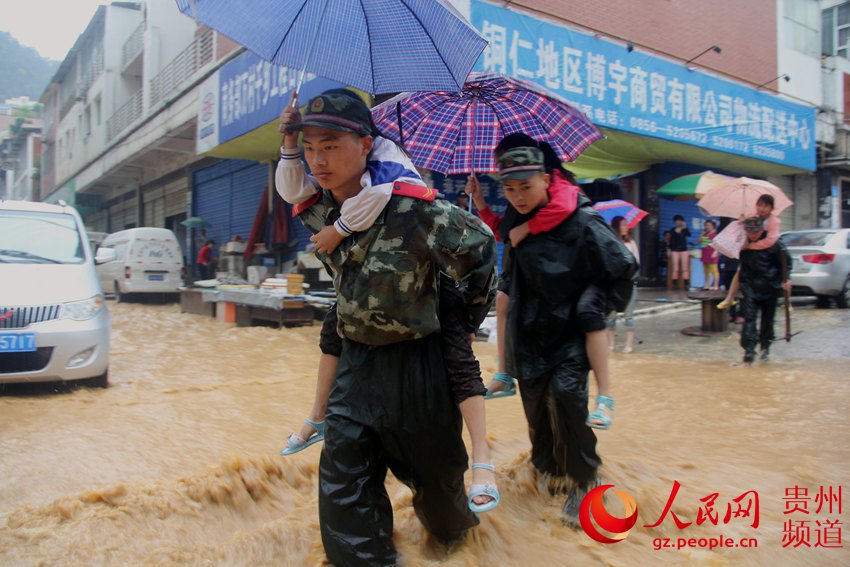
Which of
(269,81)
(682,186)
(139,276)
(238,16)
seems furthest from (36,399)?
(682,186)

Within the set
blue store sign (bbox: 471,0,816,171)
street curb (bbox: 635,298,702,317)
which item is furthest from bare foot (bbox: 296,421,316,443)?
street curb (bbox: 635,298,702,317)

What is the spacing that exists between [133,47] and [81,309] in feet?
69.7

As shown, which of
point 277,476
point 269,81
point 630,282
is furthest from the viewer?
point 269,81

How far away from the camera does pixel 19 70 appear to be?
58219 millimetres

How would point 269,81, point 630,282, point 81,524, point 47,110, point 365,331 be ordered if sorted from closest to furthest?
point 365,331 → point 81,524 → point 630,282 → point 269,81 → point 47,110

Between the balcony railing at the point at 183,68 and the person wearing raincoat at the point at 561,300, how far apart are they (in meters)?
14.7

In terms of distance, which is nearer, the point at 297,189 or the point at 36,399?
the point at 297,189

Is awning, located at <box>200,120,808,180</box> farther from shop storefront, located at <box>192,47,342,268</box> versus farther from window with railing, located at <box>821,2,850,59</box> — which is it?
window with railing, located at <box>821,2,850,59</box>

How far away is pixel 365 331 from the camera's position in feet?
6.95

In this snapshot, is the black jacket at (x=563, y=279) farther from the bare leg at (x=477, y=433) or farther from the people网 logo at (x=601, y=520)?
the bare leg at (x=477, y=433)

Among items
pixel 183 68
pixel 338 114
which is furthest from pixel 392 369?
pixel 183 68

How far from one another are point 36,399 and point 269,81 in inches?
266

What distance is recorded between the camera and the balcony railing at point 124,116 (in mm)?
21078

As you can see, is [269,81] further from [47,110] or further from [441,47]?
[47,110]
